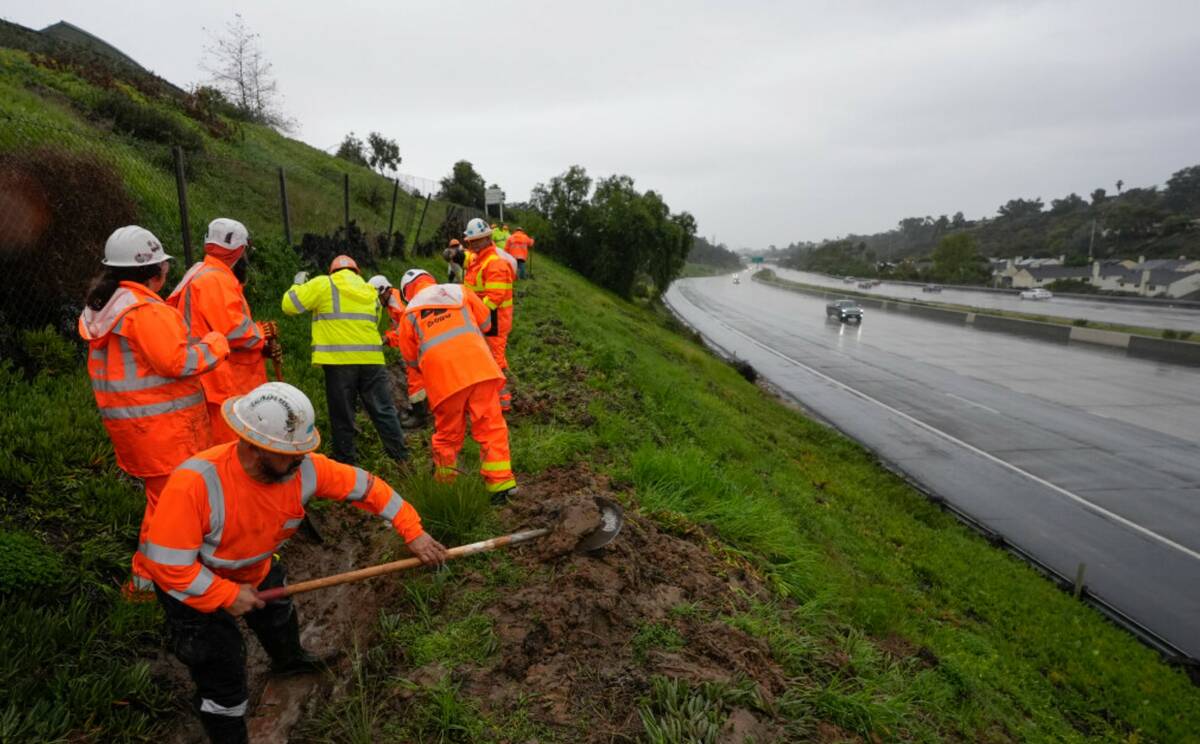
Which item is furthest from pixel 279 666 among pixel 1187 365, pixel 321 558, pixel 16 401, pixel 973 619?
pixel 1187 365

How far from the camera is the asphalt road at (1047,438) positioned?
10.2m

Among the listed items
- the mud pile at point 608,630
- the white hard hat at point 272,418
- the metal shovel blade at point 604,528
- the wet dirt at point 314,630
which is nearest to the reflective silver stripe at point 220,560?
the white hard hat at point 272,418

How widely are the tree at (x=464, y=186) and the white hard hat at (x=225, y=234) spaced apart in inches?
1413

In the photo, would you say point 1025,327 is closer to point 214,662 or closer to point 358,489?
point 358,489

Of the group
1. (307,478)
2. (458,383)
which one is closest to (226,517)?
(307,478)

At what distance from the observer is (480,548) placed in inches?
141

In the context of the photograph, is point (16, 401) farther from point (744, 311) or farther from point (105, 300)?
point (744, 311)

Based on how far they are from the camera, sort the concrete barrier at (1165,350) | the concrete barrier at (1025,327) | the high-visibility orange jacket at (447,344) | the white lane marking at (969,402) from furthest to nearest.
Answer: the concrete barrier at (1025,327)
the concrete barrier at (1165,350)
the white lane marking at (969,402)
the high-visibility orange jacket at (447,344)

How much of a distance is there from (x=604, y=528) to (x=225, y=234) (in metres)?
3.22

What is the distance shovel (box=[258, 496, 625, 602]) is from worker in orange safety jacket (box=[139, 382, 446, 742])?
0.21m

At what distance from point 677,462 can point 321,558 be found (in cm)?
330

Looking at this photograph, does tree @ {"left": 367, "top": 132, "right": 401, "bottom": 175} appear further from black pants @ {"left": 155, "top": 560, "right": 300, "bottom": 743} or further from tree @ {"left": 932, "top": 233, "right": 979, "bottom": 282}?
tree @ {"left": 932, "top": 233, "right": 979, "bottom": 282}

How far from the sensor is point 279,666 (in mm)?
3438

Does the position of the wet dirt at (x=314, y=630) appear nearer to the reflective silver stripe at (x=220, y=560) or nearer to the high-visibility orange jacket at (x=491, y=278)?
the reflective silver stripe at (x=220, y=560)
